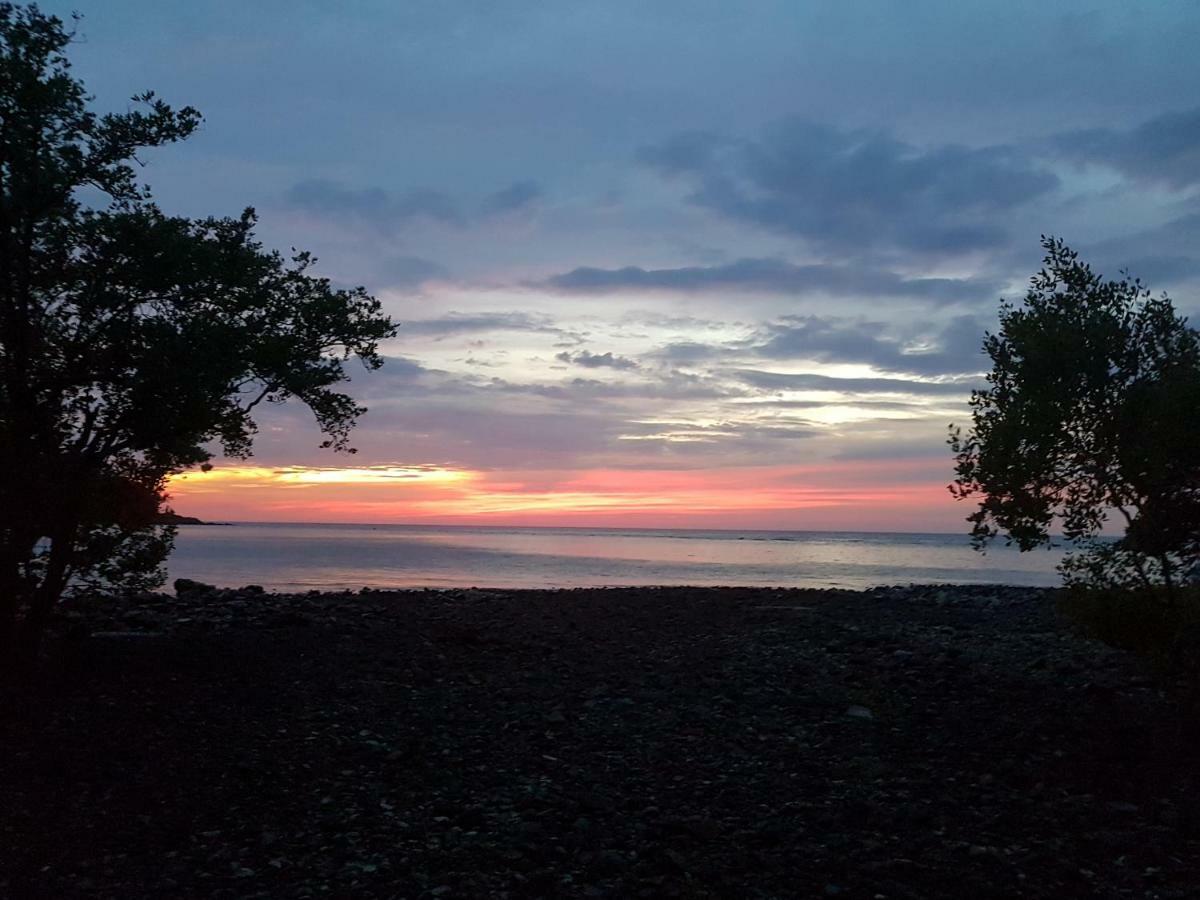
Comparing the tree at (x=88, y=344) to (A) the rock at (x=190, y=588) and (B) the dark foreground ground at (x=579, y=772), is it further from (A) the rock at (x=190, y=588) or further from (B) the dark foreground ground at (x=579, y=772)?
(A) the rock at (x=190, y=588)

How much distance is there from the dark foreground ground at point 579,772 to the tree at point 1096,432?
2505mm

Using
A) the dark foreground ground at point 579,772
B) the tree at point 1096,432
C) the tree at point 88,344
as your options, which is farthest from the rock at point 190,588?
the tree at point 1096,432

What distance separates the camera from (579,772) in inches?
422

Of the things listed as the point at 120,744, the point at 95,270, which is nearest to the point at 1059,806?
the point at 120,744

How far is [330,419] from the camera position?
50.8 feet

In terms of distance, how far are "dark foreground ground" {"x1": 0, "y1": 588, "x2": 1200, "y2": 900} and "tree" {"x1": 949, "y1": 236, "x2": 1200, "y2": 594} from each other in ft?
8.22

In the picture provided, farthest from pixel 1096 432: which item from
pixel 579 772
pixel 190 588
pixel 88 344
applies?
pixel 190 588

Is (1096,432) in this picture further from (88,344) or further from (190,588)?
(190,588)

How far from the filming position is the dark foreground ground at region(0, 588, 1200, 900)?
790 centimetres

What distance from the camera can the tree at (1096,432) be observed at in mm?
10766

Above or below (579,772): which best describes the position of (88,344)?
above

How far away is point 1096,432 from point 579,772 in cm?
799

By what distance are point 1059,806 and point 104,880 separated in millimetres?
9324

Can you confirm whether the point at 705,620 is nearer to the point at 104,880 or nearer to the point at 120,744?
the point at 120,744
